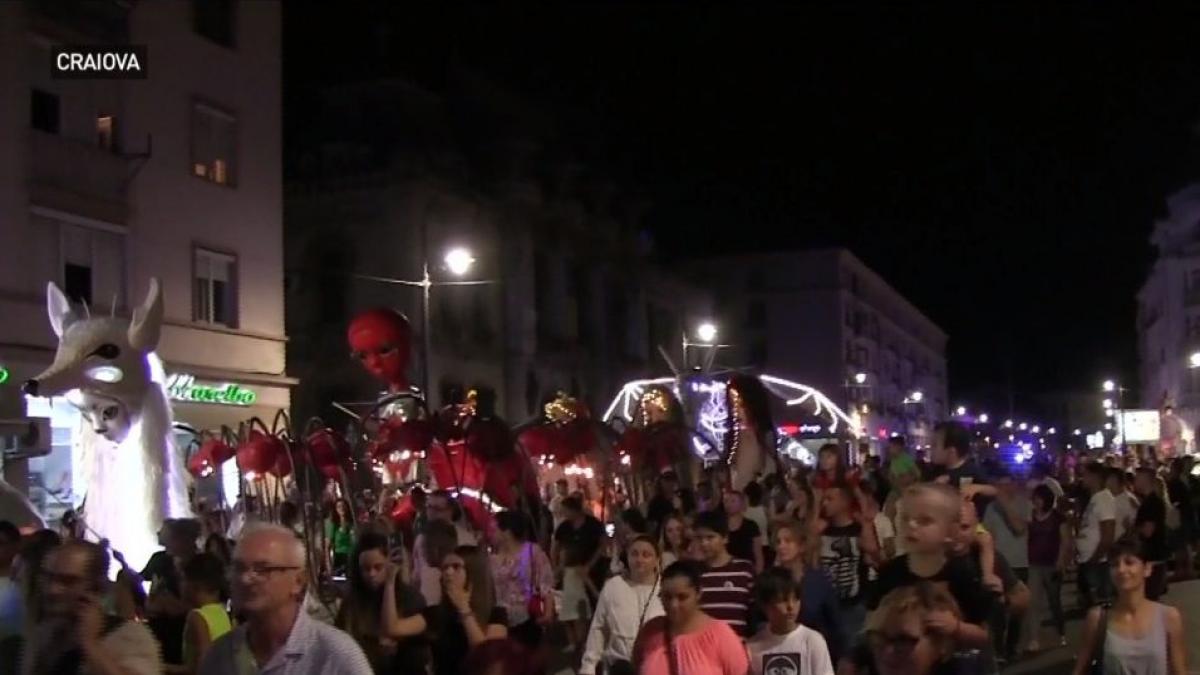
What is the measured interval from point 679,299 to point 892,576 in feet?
191

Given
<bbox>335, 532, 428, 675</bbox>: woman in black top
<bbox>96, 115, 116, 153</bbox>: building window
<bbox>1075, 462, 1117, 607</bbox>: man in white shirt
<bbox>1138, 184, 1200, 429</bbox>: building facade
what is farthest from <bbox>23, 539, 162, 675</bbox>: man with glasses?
<bbox>1138, 184, 1200, 429</bbox>: building facade

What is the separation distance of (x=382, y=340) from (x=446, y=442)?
1.26 m

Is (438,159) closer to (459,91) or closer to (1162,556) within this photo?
(459,91)

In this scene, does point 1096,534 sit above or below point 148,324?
below

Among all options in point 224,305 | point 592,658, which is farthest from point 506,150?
point 592,658

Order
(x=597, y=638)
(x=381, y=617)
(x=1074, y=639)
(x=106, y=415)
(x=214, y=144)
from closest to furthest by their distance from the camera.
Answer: (x=381, y=617), (x=597, y=638), (x=106, y=415), (x=1074, y=639), (x=214, y=144)

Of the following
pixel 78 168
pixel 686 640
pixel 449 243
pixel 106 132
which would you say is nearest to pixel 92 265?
pixel 78 168

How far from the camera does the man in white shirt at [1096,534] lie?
14.8 meters

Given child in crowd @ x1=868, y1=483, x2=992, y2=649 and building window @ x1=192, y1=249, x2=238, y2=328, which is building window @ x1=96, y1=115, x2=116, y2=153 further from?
child in crowd @ x1=868, y1=483, x2=992, y2=649

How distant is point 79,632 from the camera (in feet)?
15.7

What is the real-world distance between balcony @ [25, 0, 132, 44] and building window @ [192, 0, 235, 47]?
2405 millimetres

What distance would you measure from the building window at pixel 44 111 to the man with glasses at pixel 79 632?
20.6 m

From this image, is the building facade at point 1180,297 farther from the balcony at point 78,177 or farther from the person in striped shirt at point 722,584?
the person in striped shirt at point 722,584

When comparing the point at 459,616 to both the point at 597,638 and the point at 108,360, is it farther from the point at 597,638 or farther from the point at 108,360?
the point at 108,360
